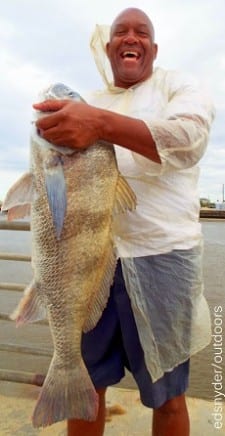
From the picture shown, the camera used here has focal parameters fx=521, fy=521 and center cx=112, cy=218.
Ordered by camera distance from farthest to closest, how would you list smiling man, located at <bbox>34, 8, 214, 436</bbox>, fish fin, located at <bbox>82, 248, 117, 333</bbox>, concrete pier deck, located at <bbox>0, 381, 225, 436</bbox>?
concrete pier deck, located at <bbox>0, 381, 225, 436</bbox>
smiling man, located at <bbox>34, 8, 214, 436</bbox>
fish fin, located at <bbox>82, 248, 117, 333</bbox>

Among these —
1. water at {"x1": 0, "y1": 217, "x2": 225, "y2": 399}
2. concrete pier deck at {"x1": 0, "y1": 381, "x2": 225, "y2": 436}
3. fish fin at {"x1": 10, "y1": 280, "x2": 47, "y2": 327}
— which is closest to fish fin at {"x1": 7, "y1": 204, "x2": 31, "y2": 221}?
fish fin at {"x1": 10, "y1": 280, "x2": 47, "y2": 327}

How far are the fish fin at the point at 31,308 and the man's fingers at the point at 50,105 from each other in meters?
0.69

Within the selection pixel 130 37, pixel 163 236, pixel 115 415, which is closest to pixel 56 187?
pixel 163 236

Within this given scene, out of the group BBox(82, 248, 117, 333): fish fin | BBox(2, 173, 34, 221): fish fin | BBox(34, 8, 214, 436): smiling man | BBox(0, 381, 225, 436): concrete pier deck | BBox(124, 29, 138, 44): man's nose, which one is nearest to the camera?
BBox(2, 173, 34, 221): fish fin

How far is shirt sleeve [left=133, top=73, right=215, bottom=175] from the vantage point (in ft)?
6.84

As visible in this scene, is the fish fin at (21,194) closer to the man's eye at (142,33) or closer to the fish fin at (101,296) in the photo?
the fish fin at (101,296)

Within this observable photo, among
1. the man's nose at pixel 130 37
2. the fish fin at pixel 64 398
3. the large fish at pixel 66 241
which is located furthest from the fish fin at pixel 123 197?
the man's nose at pixel 130 37

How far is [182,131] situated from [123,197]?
1.18 ft

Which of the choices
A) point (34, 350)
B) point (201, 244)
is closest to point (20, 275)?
point (34, 350)

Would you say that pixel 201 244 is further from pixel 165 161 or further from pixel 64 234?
pixel 64 234

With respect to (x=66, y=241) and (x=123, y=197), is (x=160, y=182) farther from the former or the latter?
(x=66, y=241)

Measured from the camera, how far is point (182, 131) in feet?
6.92

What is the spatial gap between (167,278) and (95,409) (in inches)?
26.0

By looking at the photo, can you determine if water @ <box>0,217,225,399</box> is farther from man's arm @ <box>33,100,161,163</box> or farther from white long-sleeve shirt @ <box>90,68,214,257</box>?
man's arm @ <box>33,100,161,163</box>
